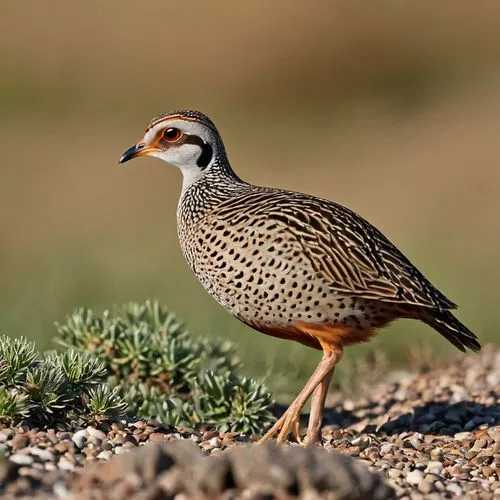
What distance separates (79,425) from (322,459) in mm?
1834

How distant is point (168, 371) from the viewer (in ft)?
26.9

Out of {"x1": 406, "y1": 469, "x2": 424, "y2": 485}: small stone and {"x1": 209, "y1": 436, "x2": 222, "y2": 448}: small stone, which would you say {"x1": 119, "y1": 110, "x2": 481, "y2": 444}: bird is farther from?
{"x1": 406, "y1": 469, "x2": 424, "y2": 485}: small stone

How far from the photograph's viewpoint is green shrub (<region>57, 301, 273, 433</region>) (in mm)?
7660

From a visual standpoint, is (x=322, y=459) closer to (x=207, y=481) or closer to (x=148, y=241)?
(x=207, y=481)

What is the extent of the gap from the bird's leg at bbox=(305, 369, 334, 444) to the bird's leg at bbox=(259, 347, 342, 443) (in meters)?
0.10

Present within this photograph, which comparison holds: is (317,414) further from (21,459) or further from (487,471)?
(21,459)

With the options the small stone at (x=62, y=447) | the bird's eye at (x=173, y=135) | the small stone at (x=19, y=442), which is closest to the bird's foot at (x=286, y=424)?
the small stone at (x=62, y=447)

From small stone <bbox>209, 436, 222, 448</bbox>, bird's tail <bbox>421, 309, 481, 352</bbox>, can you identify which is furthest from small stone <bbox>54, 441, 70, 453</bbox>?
bird's tail <bbox>421, 309, 481, 352</bbox>

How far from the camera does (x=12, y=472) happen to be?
5141 mm

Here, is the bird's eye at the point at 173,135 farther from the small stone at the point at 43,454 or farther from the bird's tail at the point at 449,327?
the small stone at the point at 43,454

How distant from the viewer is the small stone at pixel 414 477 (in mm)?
5902

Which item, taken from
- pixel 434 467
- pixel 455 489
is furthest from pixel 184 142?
pixel 455 489

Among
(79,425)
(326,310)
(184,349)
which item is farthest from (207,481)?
(184,349)

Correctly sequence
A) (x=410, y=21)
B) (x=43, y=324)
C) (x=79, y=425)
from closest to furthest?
(x=79, y=425), (x=43, y=324), (x=410, y=21)
